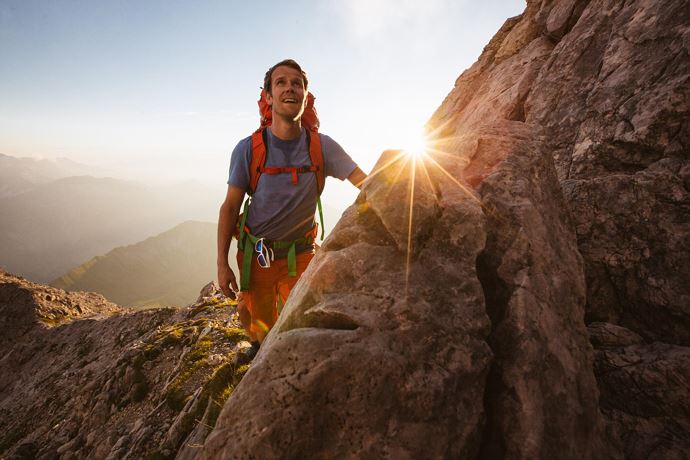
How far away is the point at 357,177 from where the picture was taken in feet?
20.8

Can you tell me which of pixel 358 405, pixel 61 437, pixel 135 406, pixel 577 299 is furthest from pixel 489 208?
pixel 61 437

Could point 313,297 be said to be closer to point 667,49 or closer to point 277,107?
point 277,107

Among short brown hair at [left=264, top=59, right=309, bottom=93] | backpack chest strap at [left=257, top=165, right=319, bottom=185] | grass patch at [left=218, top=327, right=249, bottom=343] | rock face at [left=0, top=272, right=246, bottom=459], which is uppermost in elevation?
short brown hair at [left=264, top=59, right=309, bottom=93]

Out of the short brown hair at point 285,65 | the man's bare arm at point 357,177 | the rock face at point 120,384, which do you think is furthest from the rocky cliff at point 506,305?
the short brown hair at point 285,65

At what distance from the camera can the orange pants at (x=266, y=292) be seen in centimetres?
703

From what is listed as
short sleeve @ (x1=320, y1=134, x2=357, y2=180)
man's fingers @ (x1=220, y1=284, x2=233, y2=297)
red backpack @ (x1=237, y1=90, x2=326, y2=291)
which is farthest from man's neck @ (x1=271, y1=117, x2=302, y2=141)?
man's fingers @ (x1=220, y1=284, x2=233, y2=297)

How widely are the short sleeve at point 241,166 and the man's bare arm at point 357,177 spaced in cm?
221

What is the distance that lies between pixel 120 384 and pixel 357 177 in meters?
12.7

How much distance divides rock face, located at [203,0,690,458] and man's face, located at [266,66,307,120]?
8.34ft

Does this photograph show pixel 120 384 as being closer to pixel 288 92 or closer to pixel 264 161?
pixel 264 161

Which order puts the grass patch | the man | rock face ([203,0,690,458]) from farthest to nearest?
1. the grass patch
2. the man
3. rock face ([203,0,690,458])

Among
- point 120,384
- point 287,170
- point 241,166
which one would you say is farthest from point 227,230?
point 120,384

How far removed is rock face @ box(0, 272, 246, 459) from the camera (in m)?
7.85

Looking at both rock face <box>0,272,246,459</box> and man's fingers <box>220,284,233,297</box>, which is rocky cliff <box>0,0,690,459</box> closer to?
rock face <box>0,272,246,459</box>
